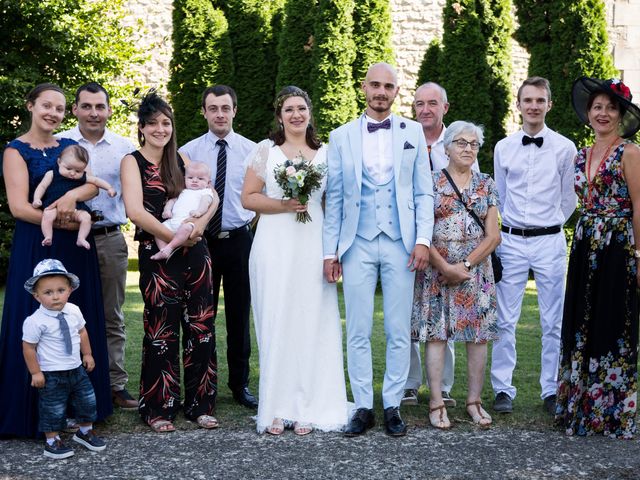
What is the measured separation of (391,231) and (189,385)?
5.61 feet

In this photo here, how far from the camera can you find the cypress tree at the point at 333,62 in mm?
13070

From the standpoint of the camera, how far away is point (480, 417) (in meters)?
5.44

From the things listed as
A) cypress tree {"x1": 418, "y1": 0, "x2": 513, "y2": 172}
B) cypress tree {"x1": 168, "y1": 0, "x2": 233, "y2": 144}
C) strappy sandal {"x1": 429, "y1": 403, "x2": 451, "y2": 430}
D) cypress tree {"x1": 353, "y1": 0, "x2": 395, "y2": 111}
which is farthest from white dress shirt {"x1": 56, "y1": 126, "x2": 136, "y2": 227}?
cypress tree {"x1": 168, "y1": 0, "x2": 233, "y2": 144}

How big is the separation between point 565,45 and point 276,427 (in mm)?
9608

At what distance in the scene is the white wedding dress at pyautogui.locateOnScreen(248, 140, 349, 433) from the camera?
5324 millimetres

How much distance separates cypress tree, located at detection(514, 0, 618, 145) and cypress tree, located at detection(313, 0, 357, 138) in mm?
2835

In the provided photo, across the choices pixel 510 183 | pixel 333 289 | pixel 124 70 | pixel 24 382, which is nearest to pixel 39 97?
pixel 24 382

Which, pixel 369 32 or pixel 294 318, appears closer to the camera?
pixel 294 318

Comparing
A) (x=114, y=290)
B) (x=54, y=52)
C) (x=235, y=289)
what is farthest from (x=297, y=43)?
(x=114, y=290)

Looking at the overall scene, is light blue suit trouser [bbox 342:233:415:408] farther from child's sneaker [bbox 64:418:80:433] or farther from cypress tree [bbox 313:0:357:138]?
cypress tree [bbox 313:0:357:138]

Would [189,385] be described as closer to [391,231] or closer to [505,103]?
[391,231]

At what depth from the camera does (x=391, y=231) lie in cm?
519

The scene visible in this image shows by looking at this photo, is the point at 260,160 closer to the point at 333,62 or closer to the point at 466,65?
the point at 333,62

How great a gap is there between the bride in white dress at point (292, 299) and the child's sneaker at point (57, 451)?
3.98 feet
